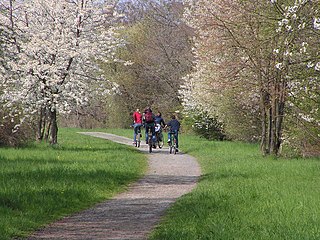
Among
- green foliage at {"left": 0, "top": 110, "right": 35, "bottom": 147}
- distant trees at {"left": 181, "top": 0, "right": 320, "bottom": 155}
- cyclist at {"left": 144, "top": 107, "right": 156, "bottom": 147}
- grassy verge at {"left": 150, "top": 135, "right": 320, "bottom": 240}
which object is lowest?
grassy verge at {"left": 150, "top": 135, "right": 320, "bottom": 240}

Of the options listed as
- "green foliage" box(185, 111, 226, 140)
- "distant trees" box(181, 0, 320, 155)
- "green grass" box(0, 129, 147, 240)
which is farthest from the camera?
"green foliage" box(185, 111, 226, 140)

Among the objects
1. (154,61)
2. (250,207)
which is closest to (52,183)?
(250,207)

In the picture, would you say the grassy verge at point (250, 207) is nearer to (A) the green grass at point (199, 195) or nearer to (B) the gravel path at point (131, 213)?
(A) the green grass at point (199, 195)

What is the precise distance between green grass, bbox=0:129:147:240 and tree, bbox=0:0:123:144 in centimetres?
470

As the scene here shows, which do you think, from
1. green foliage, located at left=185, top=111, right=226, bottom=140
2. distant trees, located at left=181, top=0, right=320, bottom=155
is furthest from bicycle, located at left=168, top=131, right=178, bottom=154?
green foliage, located at left=185, top=111, right=226, bottom=140

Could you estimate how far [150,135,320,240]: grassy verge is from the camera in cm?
875

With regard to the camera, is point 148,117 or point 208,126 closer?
point 148,117

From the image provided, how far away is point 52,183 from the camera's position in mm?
14508

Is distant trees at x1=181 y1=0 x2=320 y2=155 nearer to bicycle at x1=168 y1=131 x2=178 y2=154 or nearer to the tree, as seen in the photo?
bicycle at x1=168 y1=131 x2=178 y2=154

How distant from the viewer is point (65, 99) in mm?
27828

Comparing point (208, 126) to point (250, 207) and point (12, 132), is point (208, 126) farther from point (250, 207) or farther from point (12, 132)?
point (250, 207)

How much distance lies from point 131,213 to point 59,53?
682 inches

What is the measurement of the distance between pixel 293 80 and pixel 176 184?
7.63 metres

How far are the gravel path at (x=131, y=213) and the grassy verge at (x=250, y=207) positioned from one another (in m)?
0.34
